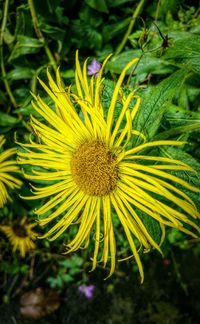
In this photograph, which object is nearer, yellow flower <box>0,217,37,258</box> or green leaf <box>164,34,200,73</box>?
green leaf <box>164,34,200,73</box>

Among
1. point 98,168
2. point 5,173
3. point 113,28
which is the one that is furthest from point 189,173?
point 113,28

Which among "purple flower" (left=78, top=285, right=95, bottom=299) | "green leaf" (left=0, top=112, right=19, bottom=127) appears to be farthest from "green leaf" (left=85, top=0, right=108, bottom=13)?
"purple flower" (left=78, top=285, right=95, bottom=299)

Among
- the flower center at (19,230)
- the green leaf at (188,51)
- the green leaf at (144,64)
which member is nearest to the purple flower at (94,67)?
the green leaf at (144,64)

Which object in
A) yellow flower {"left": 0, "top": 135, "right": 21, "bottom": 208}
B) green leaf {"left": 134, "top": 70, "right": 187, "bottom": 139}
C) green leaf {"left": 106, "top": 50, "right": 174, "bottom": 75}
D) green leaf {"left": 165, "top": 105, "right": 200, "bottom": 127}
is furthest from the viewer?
yellow flower {"left": 0, "top": 135, "right": 21, "bottom": 208}

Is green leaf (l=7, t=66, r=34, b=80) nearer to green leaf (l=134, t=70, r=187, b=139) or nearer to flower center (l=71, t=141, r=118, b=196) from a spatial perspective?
flower center (l=71, t=141, r=118, b=196)

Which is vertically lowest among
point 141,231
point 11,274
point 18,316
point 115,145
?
point 18,316

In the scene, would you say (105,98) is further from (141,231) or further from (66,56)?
(66,56)

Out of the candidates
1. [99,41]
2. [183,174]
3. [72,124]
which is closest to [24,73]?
[99,41]
